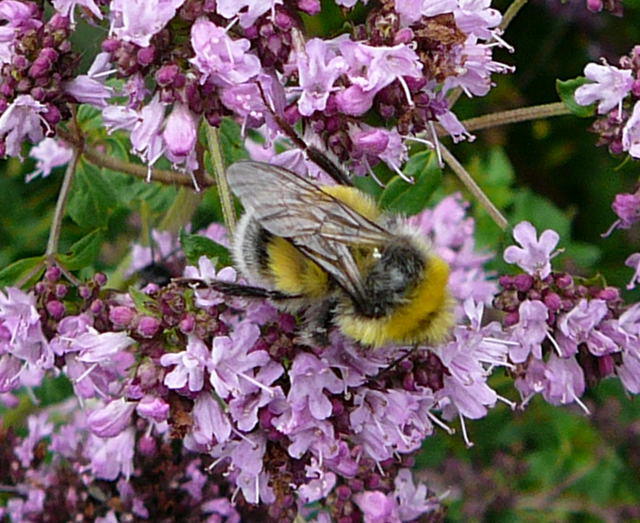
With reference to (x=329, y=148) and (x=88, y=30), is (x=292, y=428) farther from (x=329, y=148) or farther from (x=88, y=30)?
(x=88, y=30)

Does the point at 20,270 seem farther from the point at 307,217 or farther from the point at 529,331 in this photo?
the point at 529,331

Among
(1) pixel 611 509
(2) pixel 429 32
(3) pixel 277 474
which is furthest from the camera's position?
(1) pixel 611 509

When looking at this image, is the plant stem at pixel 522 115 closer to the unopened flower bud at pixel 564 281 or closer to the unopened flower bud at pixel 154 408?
the unopened flower bud at pixel 564 281

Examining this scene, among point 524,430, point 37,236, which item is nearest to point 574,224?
point 524,430

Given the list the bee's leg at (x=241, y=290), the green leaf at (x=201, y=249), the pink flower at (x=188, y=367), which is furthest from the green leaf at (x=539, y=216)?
the pink flower at (x=188, y=367)

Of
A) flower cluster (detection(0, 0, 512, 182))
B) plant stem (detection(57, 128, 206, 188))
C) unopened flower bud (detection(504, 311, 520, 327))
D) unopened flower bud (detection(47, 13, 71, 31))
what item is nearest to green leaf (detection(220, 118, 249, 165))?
plant stem (detection(57, 128, 206, 188))

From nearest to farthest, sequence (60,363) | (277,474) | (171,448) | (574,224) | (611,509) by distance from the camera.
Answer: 1. (277,474)
2. (60,363)
3. (171,448)
4. (611,509)
5. (574,224)
